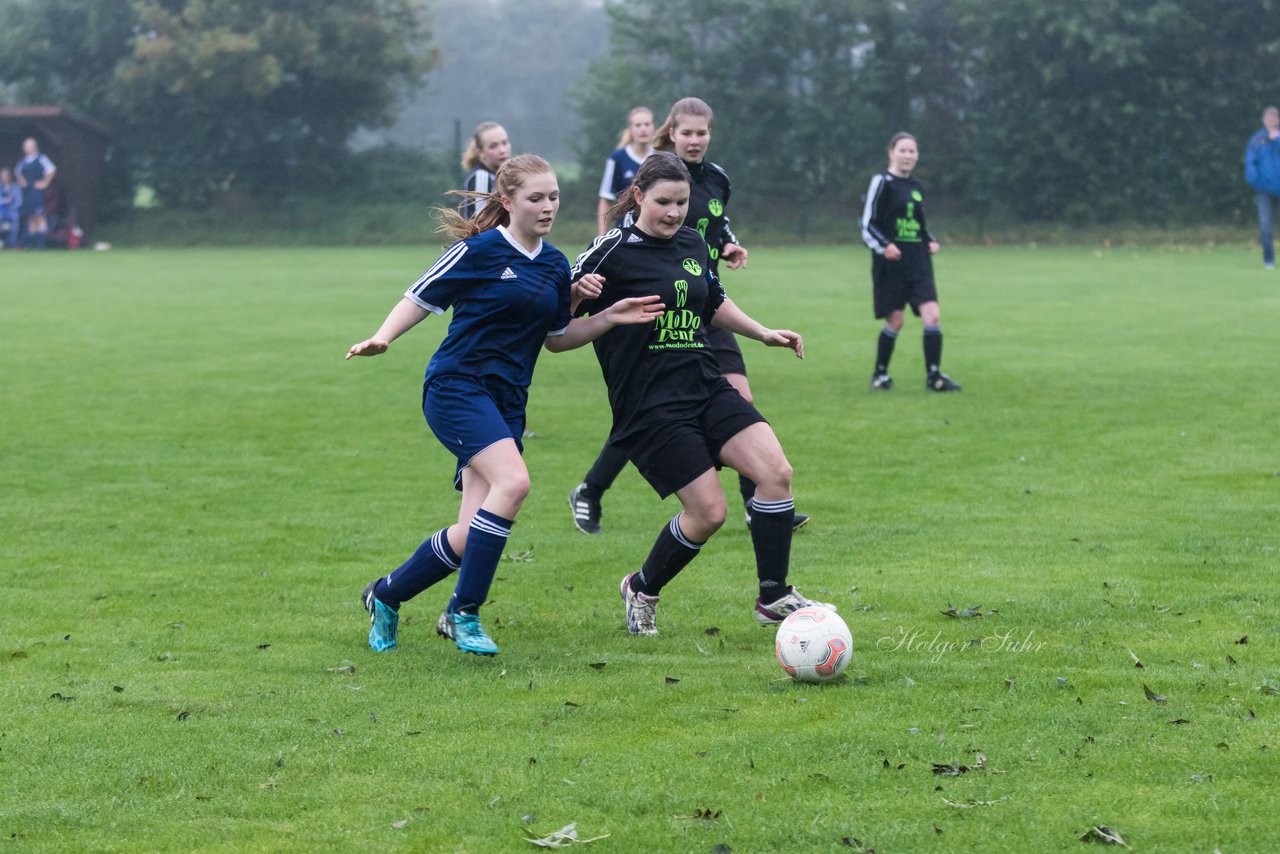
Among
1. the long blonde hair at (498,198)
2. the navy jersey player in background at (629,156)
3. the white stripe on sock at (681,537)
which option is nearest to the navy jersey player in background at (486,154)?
the navy jersey player in background at (629,156)

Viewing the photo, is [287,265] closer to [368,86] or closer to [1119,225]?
[368,86]

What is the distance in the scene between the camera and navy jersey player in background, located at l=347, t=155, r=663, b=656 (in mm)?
5664

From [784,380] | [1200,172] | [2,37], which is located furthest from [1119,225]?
[2,37]

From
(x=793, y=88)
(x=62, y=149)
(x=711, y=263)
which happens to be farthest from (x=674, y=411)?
(x=62, y=149)

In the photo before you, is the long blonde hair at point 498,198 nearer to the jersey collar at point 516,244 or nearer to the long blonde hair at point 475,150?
the jersey collar at point 516,244

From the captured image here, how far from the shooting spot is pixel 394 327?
5617 millimetres

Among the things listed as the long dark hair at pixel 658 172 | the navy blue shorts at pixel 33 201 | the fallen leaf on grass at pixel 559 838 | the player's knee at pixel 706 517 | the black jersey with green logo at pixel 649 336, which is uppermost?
the long dark hair at pixel 658 172

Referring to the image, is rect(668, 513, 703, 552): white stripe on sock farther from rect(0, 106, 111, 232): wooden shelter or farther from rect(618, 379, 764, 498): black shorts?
rect(0, 106, 111, 232): wooden shelter

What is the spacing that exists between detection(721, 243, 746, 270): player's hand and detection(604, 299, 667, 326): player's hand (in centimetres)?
209

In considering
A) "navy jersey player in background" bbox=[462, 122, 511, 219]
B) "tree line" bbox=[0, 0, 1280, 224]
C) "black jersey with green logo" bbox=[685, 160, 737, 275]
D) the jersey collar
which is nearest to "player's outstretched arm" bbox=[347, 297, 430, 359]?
the jersey collar

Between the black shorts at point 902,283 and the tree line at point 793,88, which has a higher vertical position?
the tree line at point 793,88

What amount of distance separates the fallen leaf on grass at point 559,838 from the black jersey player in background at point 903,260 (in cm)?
938

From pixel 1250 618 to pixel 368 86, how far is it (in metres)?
39.7

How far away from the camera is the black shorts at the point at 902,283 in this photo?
509 inches
